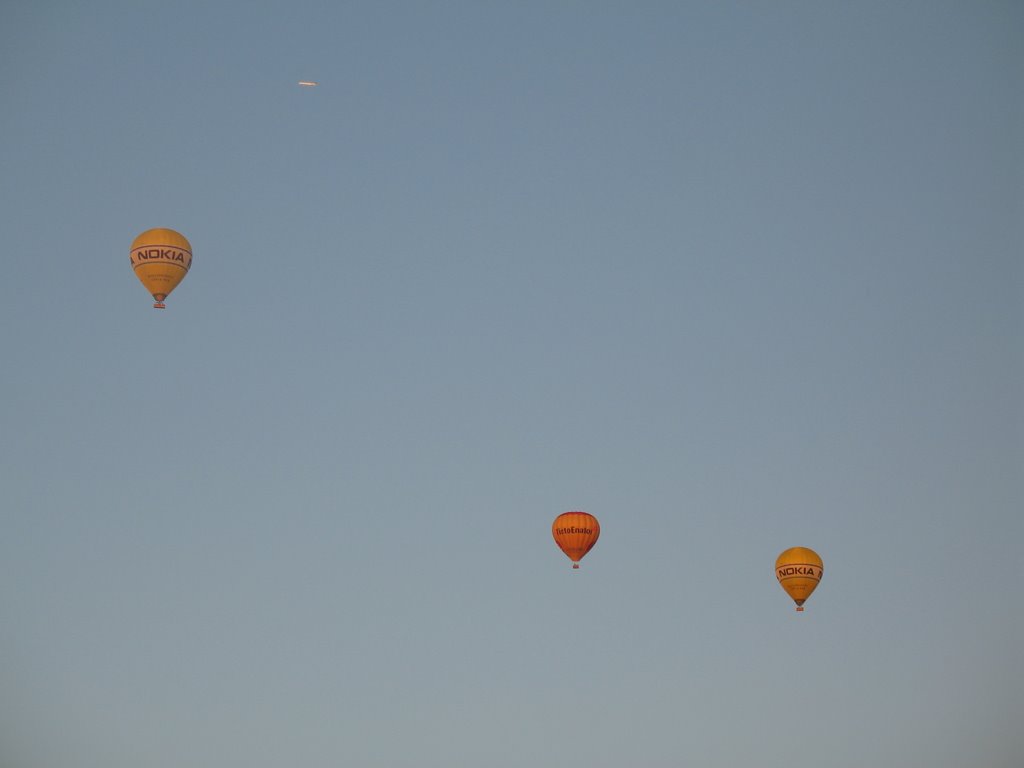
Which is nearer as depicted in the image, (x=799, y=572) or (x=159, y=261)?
(x=159, y=261)

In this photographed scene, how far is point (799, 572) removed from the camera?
7169 cm

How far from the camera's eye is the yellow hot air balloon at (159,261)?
65.3 m

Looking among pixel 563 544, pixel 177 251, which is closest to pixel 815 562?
pixel 563 544

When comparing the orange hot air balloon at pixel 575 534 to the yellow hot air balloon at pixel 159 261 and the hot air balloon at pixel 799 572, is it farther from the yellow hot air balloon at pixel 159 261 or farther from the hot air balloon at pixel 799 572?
the yellow hot air balloon at pixel 159 261

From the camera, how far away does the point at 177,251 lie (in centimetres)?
6588

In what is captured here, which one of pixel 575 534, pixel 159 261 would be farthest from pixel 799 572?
pixel 159 261

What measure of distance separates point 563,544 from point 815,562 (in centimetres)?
1146

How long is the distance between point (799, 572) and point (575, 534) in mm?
10158

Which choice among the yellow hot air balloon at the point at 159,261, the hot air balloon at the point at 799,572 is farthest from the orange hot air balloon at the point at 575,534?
the yellow hot air balloon at the point at 159,261

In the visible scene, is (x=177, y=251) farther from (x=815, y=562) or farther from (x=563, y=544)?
(x=815, y=562)

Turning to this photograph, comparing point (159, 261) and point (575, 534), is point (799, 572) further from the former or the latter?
point (159, 261)

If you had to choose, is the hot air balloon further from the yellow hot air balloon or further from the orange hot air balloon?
the yellow hot air balloon

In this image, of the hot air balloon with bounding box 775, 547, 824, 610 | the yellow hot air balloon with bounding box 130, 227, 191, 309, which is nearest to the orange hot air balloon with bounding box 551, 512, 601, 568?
the hot air balloon with bounding box 775, 547, 824, 610

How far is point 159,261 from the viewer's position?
6531 cm
